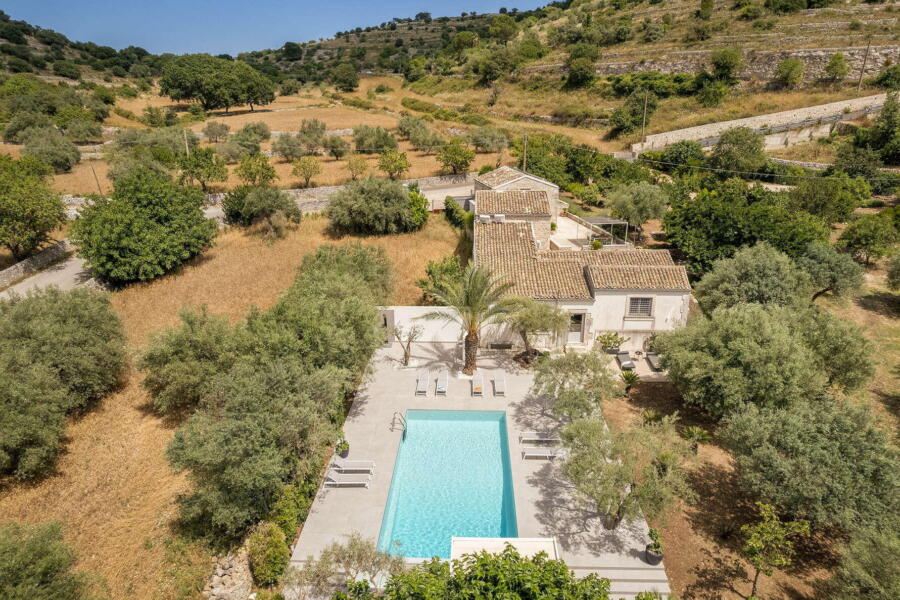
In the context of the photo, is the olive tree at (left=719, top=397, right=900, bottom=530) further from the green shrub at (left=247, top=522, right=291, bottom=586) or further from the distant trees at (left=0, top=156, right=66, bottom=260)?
the distant trees at (left=0, top=156, right=66, bottom=260)

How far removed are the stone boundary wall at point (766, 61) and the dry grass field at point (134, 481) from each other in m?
66.6

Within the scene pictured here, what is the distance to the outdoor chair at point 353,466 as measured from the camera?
16.4m

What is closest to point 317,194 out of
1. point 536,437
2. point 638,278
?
point 638,278

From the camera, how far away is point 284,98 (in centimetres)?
11100

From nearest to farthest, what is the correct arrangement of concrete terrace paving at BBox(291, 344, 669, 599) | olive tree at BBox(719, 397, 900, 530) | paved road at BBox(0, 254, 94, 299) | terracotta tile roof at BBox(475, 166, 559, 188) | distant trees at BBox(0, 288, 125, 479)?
olive tree at BBox(719, 397, 900, 530), concrete terrace paving at BBox(291, 344, 669, 599), distant trees at BBox(0, 288, 125, 479), paved road at BBox(0, 254, 94, 299), terracotta tile roof at BBox(475, 166, 559, 188)

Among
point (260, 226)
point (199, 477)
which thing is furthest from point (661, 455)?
point (260, 226)

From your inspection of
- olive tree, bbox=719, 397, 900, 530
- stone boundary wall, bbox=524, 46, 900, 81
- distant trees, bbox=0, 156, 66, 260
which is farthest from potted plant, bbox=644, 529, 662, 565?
stone boundary wall, bbox=524, 46, 900, 81

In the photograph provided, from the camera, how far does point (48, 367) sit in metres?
19.3

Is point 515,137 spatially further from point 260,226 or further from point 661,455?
point 661,455

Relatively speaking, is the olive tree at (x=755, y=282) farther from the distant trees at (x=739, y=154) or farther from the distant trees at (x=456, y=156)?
the distant trees at (x=456, y=156)

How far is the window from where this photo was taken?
23531mm

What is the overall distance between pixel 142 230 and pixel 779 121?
6930 centimetres

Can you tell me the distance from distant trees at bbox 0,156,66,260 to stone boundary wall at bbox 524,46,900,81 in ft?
270

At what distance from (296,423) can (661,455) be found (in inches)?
444
